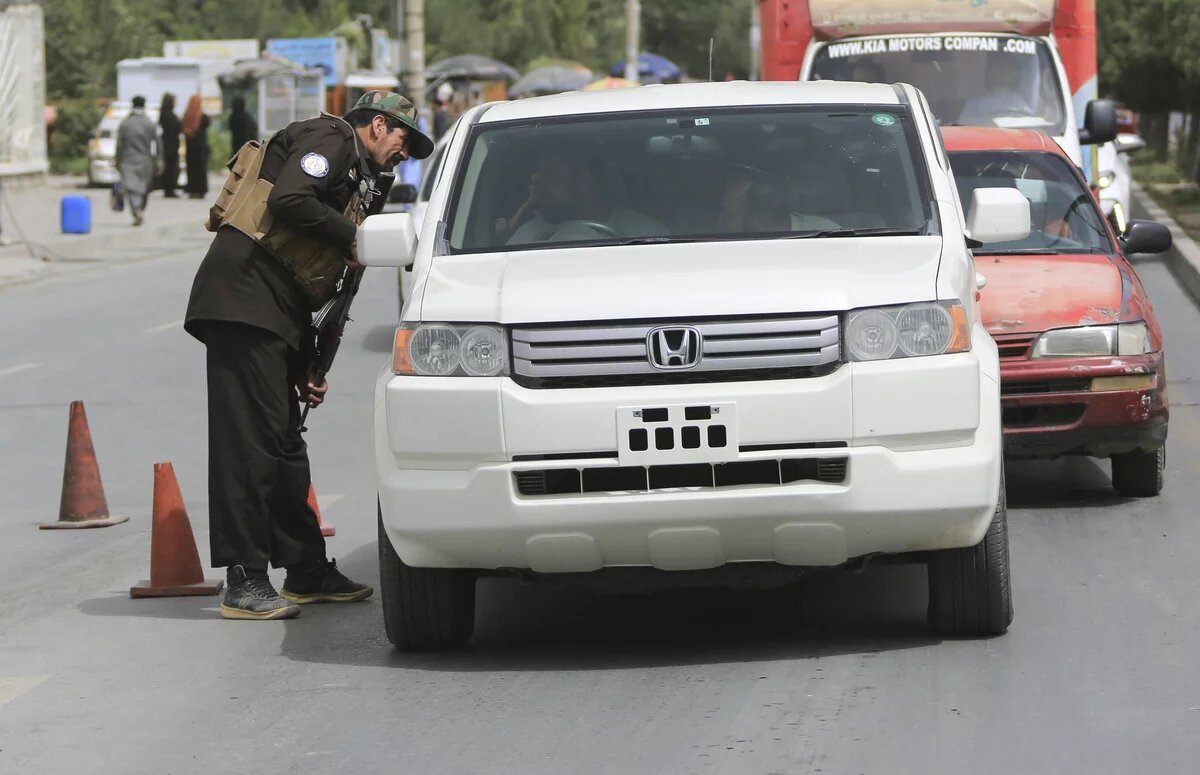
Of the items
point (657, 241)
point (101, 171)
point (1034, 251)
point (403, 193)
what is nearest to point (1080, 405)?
point (1034, 251)

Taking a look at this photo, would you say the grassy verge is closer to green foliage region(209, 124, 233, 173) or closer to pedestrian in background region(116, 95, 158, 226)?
pedestrian in background region(116, 95, 158, 226)

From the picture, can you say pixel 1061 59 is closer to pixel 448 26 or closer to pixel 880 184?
pixel 880 184

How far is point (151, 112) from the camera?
4725 centimetres

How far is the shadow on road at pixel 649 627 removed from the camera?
6.46 m

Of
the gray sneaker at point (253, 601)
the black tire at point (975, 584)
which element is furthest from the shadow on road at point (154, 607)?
the black tire at point (975, 584)

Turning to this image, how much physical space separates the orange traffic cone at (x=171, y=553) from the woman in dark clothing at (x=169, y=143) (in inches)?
1214

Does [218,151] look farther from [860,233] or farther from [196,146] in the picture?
[860,233]

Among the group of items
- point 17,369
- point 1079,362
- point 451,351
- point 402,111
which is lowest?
point 17,369

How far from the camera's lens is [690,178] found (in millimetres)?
6953

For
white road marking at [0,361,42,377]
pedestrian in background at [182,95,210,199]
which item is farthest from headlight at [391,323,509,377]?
pedestrian in background at [182,95,210,199]

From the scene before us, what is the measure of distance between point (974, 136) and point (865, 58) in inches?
256

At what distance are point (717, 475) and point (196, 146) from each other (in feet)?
114

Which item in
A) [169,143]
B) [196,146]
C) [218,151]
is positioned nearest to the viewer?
[169,143]

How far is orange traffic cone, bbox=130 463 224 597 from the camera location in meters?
7.81
